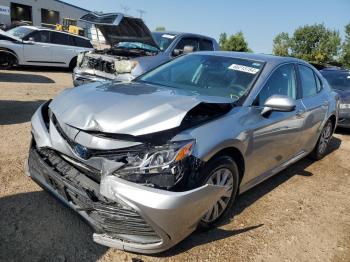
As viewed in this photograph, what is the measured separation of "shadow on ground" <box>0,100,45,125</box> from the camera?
6.23m

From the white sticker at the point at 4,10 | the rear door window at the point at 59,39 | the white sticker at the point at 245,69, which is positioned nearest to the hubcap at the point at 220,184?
the white sticker at the point at 245,69

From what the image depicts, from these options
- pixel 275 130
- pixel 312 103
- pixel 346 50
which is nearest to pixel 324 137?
pixel 312 103

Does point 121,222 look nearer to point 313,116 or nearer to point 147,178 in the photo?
point 147,178

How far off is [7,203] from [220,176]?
197 centimetres

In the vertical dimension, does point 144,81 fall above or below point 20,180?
above

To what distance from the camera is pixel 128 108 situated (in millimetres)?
3041

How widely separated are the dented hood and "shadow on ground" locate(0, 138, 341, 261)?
79 centimetres

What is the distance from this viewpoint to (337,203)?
14.7 ft

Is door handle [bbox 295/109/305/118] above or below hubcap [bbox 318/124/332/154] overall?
above

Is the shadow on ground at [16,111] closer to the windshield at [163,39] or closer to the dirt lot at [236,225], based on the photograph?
the dirt lot at [236,225]

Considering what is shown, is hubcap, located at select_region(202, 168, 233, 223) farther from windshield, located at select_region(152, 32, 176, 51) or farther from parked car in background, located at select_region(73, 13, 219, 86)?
windshield, located at select_region(152, 32, 176, 51)

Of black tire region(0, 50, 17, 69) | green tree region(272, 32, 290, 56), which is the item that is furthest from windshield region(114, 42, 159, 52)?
green tree region(272, 32, 290, 56)

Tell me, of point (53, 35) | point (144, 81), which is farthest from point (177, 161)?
point (53, 35)

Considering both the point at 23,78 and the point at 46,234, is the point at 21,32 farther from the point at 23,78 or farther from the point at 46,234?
the point at 46,234
